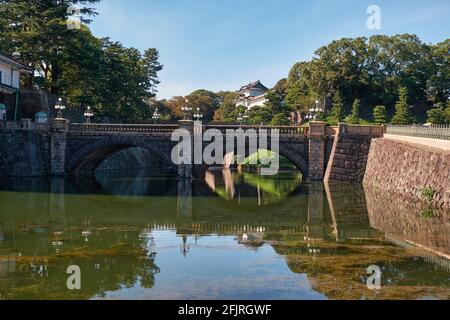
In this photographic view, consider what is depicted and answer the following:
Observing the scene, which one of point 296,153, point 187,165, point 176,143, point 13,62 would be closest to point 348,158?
point 296,153

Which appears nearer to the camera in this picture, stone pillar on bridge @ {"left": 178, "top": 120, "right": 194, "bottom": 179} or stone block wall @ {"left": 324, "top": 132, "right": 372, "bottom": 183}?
stone block wall @ {"left": 324, "top": 132, "right": 372, "bottom": 183}

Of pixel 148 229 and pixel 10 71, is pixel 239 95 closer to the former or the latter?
pixel 10 71

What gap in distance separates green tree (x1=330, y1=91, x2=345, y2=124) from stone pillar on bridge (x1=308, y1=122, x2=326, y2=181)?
2461cm

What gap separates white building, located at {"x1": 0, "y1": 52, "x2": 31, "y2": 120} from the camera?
→ 50397 millimetres

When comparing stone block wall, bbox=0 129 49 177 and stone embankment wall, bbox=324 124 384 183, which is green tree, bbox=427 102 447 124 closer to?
stone embankment wall, bbox=324 124 384 183

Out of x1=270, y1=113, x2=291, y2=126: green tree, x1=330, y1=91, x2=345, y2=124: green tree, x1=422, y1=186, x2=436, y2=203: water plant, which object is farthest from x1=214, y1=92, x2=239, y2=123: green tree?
x1=422, y1=186, x2=436, y2=203: water plant

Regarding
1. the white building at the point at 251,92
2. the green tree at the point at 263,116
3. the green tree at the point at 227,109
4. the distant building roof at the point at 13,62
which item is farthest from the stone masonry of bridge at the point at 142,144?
the white building at the point at 251,92

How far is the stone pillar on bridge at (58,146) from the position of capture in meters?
48.8

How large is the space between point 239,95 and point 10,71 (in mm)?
80057

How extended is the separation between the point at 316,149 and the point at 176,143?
12295 mm

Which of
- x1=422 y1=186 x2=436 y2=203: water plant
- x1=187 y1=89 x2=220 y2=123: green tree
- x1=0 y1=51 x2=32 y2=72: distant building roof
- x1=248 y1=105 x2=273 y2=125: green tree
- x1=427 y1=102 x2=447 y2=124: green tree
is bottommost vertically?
x1=422 y1=186 x2=436 y2=203: water plant

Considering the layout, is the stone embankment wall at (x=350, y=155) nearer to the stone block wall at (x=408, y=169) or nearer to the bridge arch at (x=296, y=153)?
the stone block wall at (x=408, y=169)

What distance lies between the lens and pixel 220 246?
21.5 metres

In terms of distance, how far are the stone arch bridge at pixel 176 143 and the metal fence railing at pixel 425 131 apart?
235 cm
